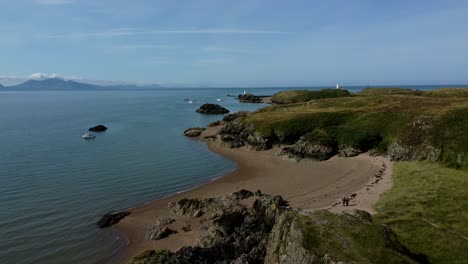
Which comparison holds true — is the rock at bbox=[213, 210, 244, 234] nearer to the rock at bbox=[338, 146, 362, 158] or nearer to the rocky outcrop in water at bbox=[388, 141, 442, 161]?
the rocky outcrop in water at bbox=[388, 141, 442, 161]

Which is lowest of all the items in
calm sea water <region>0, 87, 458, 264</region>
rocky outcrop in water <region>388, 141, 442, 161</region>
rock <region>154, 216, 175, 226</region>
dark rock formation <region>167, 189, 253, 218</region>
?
calm sea water <region>0, 87, 458, 264</region>

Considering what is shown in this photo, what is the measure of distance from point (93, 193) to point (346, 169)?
39.6 metres

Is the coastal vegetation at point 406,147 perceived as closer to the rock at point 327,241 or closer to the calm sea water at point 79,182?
the rock at point 327,241

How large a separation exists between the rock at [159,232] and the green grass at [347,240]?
56.6 ft

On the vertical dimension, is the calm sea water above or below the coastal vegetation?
below

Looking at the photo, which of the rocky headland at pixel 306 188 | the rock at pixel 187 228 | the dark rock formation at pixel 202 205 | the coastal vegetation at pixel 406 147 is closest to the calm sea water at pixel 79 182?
the rocky headland at pixel 306 188

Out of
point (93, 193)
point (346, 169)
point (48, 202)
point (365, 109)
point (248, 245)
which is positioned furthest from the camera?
point (365, 109)

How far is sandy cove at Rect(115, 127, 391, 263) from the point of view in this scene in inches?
1591

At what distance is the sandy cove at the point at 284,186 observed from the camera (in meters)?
40.4

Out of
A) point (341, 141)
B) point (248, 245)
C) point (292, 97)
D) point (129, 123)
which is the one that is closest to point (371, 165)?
point (341, 141)

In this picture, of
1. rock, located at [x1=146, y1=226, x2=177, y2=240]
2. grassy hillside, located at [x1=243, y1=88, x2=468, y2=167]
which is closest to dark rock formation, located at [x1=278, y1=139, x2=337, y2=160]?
grassy hillside, located at [x1=243, y1=88, x2=468, y2=167]

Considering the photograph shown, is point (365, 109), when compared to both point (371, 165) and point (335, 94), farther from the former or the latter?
point (335, 94)

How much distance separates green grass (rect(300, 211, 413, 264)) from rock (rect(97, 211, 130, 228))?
25.1 meters

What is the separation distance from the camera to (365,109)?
92.0m
